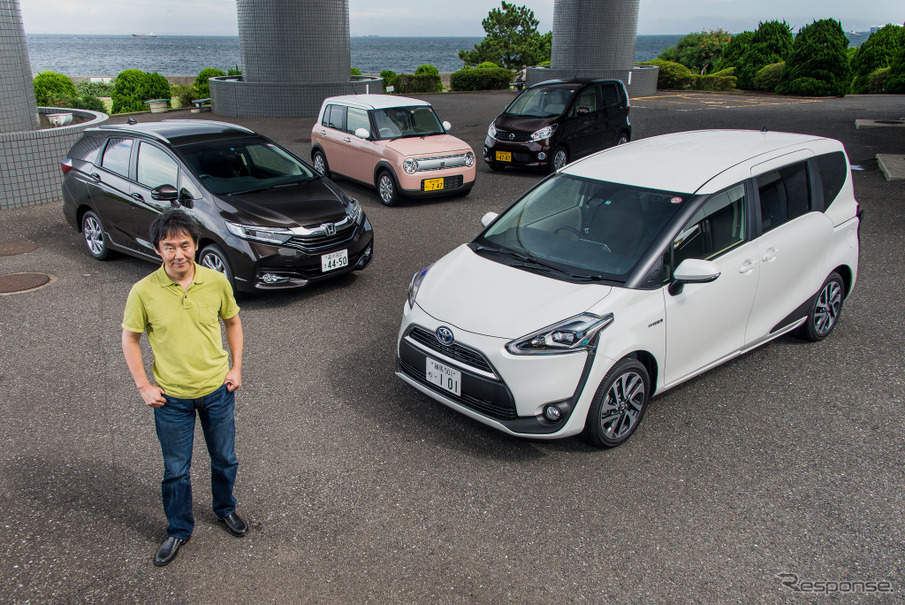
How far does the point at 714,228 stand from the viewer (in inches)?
194

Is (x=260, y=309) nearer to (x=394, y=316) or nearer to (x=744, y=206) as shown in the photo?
(x=394, y=316)

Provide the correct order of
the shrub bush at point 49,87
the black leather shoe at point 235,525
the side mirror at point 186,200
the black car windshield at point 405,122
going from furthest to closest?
the shrub bush at point 49,87 < the black car windshield at point 405,122 < the side mirror at point 186,200 < the black leather shoe at point 235,525

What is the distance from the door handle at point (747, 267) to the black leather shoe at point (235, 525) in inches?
144

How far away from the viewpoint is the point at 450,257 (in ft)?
17.6

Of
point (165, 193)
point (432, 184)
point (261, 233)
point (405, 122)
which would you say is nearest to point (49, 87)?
point (405, 122)

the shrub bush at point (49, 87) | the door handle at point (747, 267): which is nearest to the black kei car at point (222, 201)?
the door handle at point (747, 267)

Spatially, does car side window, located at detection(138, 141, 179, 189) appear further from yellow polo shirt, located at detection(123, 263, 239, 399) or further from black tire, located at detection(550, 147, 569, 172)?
black tire, located at detection(550, 147, 569, 172)

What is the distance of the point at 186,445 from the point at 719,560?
110 inches

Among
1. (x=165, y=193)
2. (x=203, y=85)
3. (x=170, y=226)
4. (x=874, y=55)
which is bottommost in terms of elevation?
(x=165, y=193)

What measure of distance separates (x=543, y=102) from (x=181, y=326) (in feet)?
37.7

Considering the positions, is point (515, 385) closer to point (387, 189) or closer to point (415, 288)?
point (415, 288)

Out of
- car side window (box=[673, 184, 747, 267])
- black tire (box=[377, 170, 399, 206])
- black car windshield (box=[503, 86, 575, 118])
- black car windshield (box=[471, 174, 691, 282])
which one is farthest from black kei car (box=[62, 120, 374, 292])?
black car windshield (box=[503, 86, 575, 118])

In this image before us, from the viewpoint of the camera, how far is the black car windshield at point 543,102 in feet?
44.1

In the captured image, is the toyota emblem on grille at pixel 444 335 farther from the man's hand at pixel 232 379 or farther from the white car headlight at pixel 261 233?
the white car headlight at pixel 261 233
